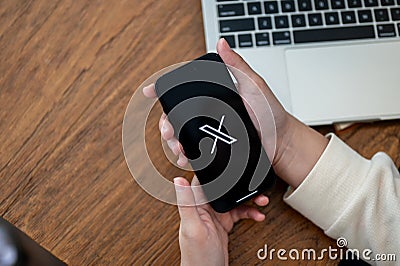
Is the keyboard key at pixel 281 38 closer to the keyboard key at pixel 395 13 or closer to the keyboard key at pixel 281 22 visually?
the keyboard key at pixel 281 22

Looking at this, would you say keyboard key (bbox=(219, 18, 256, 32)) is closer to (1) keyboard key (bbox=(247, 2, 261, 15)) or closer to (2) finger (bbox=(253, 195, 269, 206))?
(1) keyboard key (bbox=(247, 2, 261, 15))

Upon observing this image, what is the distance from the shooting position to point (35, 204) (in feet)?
2.11

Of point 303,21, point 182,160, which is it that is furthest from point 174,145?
point 303,21

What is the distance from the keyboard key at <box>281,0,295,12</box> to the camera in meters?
0.69

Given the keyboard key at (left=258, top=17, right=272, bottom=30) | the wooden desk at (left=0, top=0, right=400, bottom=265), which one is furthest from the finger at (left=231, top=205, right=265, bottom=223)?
the keyboard key at (left=258, top=17, right=272, bottom=30)

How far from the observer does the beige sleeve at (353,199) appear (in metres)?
0.64

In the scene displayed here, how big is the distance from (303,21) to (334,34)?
0.04 meters

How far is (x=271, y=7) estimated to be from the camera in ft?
2.27

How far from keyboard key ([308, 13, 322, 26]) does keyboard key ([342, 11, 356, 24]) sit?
3 centimetres

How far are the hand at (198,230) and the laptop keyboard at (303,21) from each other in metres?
0.19

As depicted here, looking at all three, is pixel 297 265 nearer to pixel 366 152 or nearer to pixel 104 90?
pixel 366 152

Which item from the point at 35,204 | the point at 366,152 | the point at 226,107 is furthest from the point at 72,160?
the point at 366,152

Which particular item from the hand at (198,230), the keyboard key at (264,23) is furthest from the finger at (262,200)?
the keyboard key at (264,23)

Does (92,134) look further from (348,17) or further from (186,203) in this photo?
(348,17)
